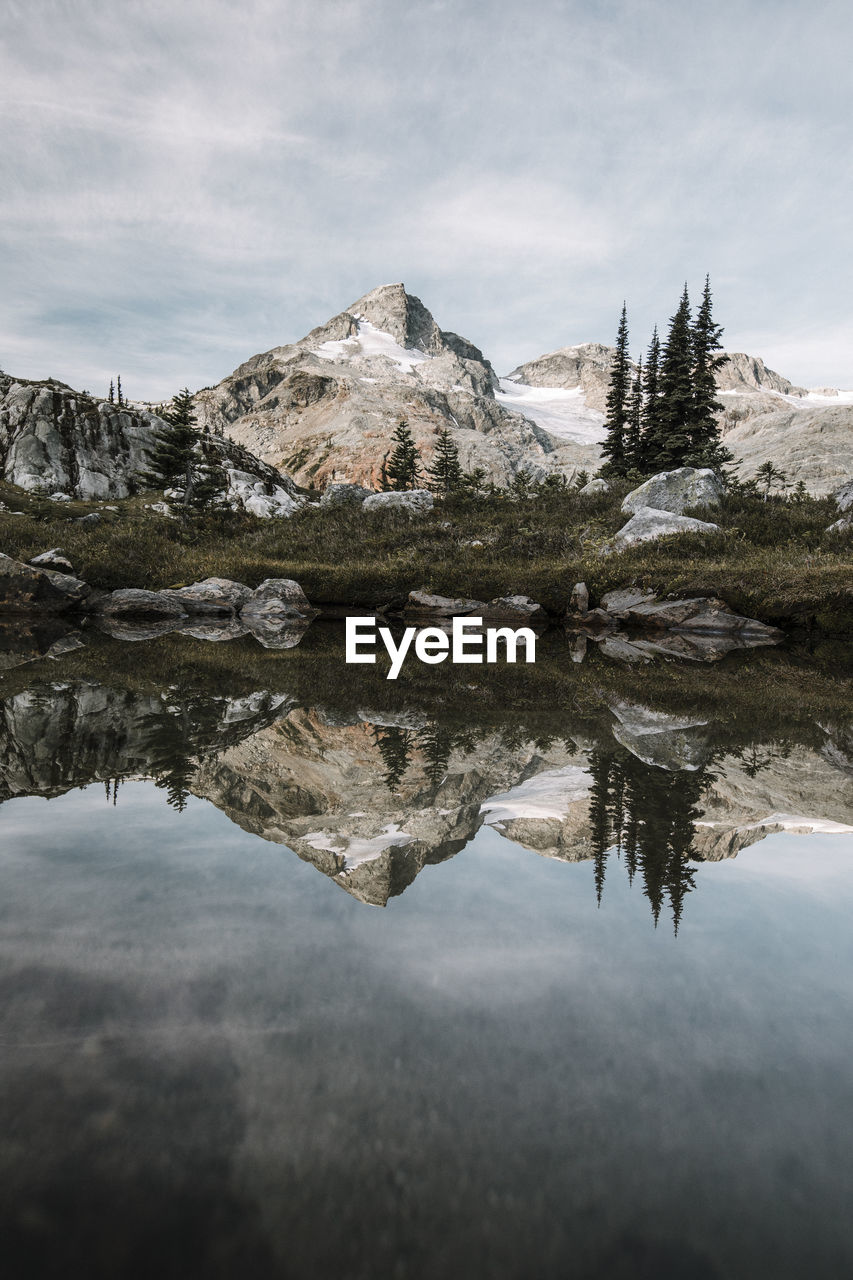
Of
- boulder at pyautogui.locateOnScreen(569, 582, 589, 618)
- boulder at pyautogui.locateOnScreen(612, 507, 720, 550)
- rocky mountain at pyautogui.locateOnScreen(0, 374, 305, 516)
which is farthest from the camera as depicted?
rocky mountain at pyautogui.locateOnScreen(0, 374, 305, 516)

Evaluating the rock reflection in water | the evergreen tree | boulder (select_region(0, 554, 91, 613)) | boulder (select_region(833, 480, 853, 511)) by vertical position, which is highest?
the evergreen tree

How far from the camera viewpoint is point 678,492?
2927cm

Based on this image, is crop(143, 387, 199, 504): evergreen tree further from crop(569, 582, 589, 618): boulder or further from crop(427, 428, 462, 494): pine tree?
crop(569, 582, 589, 618): boulder

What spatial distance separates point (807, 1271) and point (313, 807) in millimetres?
3630

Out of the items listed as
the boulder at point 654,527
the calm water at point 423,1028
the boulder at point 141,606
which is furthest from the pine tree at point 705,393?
the calm water at point 423,1028

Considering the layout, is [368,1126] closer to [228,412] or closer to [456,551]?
[456,551]

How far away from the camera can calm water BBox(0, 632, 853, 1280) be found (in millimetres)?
1579

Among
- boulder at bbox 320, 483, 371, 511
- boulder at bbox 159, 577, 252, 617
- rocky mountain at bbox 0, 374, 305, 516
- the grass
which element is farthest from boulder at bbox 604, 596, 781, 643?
rocky mountain at bbox 0, 374, 305, 516

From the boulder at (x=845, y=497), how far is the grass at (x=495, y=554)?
412mm

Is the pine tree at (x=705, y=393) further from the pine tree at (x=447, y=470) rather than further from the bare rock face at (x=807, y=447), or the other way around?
the pine tree at (x=447, y=470)

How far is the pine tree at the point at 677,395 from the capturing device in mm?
36688

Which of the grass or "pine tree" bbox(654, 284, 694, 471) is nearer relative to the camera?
the grass

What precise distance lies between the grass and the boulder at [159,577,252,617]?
183 centimetres

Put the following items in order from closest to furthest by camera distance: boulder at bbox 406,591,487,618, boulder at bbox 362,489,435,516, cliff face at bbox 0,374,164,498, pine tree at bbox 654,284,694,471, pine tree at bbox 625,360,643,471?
1. boulder at bbox 406,591,487,618
2. boulder at bbox 362,489,435,516
3. pine tree at bbox 654,284,694,471
4. pine tree at bbox 625,360,643,471
5. cliff face at bbox 0,374,164,498
